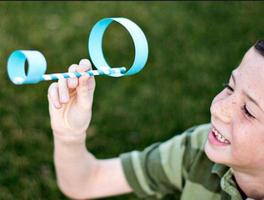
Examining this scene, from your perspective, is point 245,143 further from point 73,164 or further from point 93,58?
point 73,164

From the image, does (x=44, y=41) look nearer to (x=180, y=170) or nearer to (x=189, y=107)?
(x=189, y=107)

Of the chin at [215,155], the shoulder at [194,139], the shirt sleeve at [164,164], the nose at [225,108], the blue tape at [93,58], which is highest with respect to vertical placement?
the blue tape at [93,58]

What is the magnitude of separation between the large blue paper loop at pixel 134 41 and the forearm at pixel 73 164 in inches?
13.2

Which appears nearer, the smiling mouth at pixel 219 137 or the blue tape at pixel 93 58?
the blue tape at pixel 93 58

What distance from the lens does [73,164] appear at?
191 cm

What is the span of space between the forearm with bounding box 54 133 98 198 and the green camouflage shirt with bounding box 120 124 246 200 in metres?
0.15

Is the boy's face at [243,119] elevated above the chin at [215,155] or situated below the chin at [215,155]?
above

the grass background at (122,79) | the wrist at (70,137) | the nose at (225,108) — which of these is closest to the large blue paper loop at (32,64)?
the wrist at (70,137)

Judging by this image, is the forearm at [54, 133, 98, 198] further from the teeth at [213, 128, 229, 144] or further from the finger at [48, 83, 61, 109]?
the teeth at [213, 128, 229, 144]

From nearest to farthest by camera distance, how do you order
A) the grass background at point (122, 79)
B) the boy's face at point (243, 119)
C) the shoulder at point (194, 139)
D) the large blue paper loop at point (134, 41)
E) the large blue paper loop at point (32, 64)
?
the large blue paper loop at point (32, 64)
the large blue paper loop at point (134, 41)
the boy's face at point (243, 119)
the shoulder at point (194, 139)
the grass background at point (122, 79)

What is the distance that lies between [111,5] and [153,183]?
2007mm

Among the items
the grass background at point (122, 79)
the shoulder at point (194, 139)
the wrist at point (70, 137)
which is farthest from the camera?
the grass background at point (122, 79)

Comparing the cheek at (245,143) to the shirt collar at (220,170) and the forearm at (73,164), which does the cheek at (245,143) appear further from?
the forearm at (73,164)

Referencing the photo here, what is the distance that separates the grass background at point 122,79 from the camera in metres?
2.64
